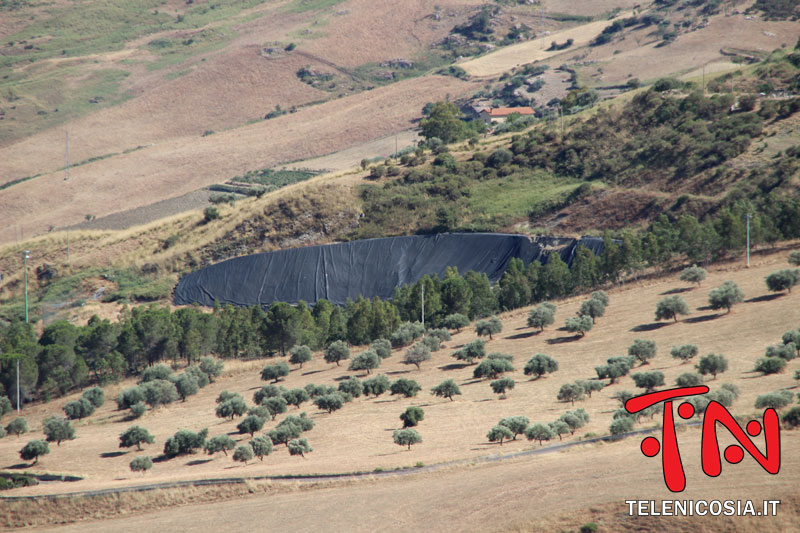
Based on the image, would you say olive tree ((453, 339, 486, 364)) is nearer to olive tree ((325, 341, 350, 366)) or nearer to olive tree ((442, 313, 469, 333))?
olive tree ((325, 341, 350, 366))

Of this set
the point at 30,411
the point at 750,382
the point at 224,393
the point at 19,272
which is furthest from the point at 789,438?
the point at 19,272

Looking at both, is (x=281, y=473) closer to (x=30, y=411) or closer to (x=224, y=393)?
(x=224, y=393)

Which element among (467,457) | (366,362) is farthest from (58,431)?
(467,457)

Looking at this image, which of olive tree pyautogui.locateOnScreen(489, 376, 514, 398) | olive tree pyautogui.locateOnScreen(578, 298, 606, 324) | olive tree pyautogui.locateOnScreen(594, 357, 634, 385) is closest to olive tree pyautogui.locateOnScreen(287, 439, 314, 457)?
olive tree pyautogui.locateOnScreen(489, 376, 514, 398)

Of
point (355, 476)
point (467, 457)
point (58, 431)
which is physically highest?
point (355, 476)

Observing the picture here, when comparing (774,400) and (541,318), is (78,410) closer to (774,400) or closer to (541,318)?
(541,318)

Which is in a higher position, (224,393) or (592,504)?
(592,504)
